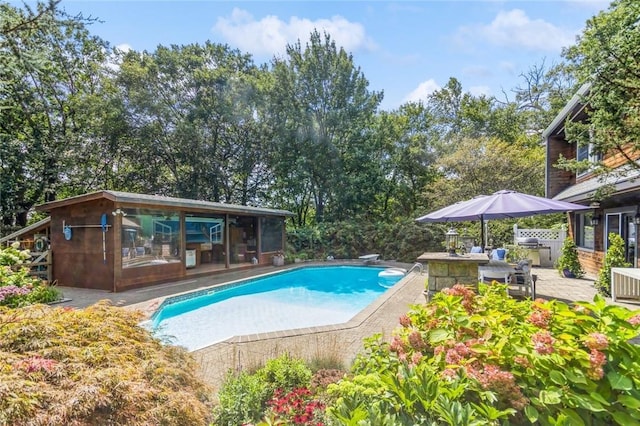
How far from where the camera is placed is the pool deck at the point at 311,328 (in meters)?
4.27

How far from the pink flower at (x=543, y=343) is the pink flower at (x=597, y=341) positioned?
0.44 ft

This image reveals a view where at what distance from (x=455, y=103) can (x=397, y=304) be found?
21.2 metres

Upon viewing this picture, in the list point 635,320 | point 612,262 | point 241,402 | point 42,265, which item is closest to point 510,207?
point 612,262

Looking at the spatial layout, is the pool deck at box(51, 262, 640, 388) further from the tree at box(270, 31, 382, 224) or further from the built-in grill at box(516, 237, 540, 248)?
the tree at box(270, 31, 382, 224)

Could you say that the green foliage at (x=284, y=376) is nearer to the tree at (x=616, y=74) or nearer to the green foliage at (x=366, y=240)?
the tree at (x=616, y=74)

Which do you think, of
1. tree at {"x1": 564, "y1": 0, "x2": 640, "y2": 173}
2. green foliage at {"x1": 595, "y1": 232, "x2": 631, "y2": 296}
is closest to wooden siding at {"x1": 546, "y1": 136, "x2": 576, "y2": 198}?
green foliage at {"x1": 595, "y1": 232, "x2": 631, "y2": 296}

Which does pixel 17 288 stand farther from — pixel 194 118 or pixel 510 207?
pixel 194 118

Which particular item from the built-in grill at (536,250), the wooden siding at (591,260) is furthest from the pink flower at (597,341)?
the built-in grill at (536,250)

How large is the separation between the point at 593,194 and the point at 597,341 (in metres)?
8.53

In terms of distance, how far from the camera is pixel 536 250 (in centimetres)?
1278

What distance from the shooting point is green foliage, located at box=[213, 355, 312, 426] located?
8.84 ft

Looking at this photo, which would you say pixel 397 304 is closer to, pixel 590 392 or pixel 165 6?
pixel 590 392

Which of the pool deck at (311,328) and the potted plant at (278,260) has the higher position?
the pool deck at (311,328)

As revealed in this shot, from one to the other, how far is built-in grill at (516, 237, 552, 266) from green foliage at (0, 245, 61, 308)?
14.7 meters
